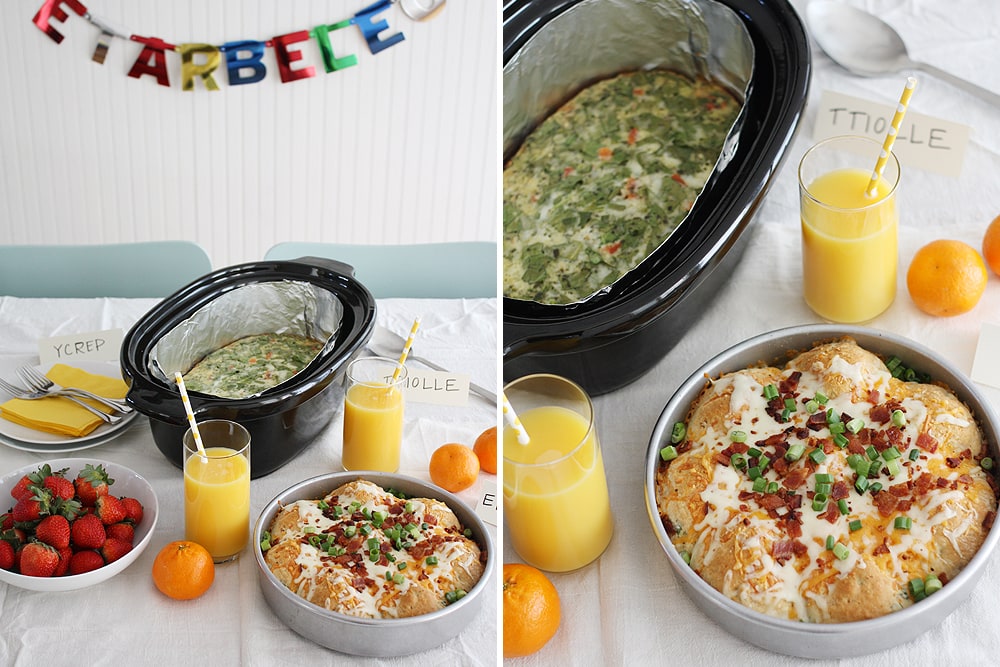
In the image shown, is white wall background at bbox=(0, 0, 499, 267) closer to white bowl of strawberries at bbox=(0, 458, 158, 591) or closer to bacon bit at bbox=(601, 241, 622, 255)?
bacon bit at bbox=(601, 241, 622, 255)

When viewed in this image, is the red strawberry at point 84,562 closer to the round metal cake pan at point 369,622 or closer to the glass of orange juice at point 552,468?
the round metal cake pan at point 369,622

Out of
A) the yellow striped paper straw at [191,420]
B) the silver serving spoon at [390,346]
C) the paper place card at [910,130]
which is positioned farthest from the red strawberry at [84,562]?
the paper place card at [910,130]

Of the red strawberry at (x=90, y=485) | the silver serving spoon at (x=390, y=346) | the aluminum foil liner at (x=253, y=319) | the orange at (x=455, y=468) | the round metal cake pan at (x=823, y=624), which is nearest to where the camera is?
the round metal cake pan at (x=823, y=624)

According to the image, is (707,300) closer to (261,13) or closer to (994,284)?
(994,284)

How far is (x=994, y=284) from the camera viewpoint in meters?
1.13

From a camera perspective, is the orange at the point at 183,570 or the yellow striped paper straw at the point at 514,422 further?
the orange at the point at 183,570

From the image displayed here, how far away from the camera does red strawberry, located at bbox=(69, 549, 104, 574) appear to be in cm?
92

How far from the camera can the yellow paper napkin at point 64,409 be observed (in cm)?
112

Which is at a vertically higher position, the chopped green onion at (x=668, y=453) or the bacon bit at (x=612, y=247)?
the bacon bit at (x=612, y=247)

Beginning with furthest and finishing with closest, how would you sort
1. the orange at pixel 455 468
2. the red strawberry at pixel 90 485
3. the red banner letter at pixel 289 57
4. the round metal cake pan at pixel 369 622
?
the red banner letter at pixel 289 57 < the orange at pixel 455 468 < the red strawberry at pixel 90 485 < the round metal cake pan at pixel 369 622

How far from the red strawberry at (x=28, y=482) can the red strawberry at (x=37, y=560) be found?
68 mm

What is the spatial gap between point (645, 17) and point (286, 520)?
80cm

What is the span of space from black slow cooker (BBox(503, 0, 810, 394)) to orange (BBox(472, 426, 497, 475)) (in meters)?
0.16

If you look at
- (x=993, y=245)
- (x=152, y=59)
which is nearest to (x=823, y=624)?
(x=993, y=245)
